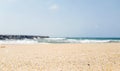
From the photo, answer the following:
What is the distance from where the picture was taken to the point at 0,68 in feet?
27.4

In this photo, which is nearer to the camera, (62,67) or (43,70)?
(43,70)

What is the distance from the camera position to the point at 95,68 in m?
8.29

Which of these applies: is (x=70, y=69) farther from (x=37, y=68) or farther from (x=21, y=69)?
(x=21, y=69)

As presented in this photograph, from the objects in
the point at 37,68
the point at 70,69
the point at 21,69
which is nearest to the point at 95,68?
the point at 70,69

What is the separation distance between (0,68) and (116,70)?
454cm

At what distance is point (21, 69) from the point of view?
8.20 meters

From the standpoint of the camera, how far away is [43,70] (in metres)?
7.97

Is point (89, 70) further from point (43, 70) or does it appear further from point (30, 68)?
point (30, 68)

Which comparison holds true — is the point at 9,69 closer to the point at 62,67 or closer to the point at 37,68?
the point at 37,68

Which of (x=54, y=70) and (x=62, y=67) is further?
(x=62, y=67)

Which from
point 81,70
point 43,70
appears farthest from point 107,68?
point 43,70

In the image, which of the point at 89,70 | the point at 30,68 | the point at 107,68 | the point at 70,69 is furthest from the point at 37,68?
the point at 107,68

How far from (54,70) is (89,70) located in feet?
4.39

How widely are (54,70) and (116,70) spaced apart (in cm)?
235
